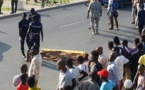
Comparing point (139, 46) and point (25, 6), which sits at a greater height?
point (139, 46)

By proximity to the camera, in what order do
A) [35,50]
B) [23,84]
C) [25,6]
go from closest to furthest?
1. [23,84]
2. [35,50]
3. [25,6]

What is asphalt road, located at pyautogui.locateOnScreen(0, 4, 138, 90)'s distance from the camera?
14898mm

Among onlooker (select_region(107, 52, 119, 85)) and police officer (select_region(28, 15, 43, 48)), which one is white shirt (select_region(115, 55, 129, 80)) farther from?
police officer (select_region(28, 15, 43, 48))

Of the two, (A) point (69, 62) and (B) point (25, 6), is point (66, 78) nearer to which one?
(A) point (69, 62)

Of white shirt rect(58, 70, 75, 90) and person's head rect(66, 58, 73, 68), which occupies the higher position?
person's head rect(66, 58, 73, 68)

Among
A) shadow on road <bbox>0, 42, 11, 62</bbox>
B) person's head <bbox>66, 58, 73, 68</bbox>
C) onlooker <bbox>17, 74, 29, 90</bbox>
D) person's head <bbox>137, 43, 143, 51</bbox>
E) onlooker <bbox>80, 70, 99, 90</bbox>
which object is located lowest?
shadow on road <bbox>0, 42, 11, 62</bbox>

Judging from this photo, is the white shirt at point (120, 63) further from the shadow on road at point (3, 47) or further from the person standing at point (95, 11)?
the person standing at point (95, 11)

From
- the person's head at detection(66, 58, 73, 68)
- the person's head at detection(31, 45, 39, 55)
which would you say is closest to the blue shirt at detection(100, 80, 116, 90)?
Answer: the person's head at detection(66, 58, 73, 68)

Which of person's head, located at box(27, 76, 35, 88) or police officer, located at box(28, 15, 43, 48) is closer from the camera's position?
person's head, located at box(27, 76, 35, 88)

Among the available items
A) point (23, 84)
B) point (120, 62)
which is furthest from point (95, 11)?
point (23, 84)

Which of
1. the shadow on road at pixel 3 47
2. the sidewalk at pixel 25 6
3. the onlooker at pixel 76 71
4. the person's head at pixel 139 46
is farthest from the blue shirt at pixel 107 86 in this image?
the sidewalk at pixel 25 6

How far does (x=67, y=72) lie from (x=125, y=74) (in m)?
2.75

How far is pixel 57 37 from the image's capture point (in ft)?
66.6

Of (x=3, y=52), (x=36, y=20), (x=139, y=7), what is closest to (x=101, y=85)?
(x=36, y=20)
